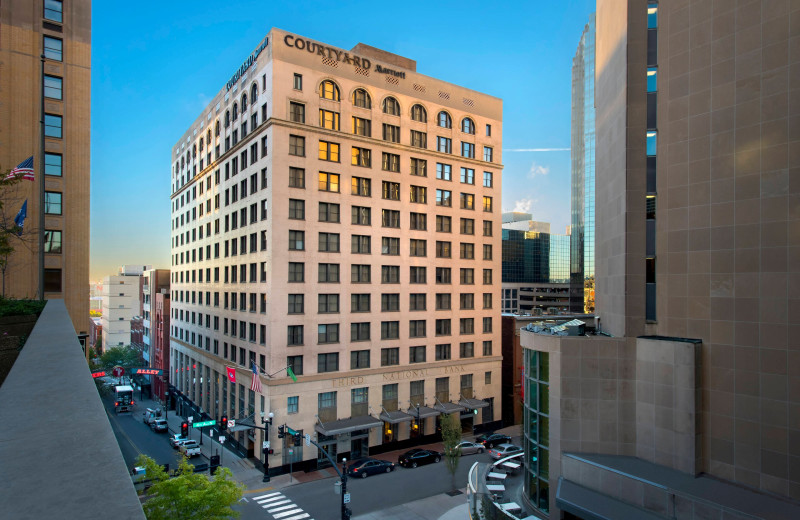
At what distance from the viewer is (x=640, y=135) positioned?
22672mm

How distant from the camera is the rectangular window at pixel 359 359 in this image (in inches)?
1971

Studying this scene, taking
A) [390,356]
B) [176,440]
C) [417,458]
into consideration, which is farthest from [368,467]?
[176,440]

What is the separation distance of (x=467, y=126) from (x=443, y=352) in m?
27.2

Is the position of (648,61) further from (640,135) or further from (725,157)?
(725,157)

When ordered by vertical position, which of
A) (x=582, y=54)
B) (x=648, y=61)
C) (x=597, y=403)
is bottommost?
(x=597, y=403)

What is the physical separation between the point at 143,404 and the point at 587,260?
301 feet

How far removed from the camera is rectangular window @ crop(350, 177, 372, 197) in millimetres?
51500

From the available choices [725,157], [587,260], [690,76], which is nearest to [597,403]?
[725,157]

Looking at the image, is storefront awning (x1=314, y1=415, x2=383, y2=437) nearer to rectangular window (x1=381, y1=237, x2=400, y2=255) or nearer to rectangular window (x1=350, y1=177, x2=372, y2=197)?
rectangular window (x1=381, y1=237, x2=400, y2=255)

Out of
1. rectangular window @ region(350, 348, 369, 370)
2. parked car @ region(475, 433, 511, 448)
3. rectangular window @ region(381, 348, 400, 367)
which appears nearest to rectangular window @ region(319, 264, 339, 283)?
rectangular window @ region(350, 348, 369, 370)

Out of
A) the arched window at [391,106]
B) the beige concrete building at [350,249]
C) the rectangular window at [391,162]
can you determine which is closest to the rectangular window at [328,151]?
the beige concrete building at [350,249]

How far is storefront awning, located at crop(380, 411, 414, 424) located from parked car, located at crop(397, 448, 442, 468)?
3.07m

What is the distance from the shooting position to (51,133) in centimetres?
3891

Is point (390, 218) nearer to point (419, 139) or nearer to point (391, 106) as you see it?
point (419, 139)
